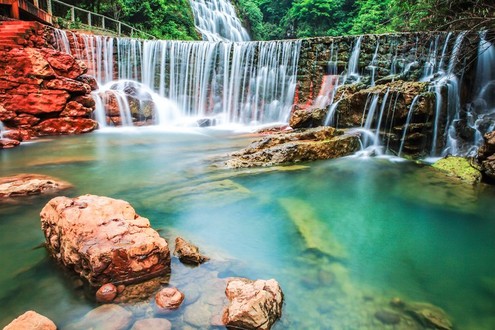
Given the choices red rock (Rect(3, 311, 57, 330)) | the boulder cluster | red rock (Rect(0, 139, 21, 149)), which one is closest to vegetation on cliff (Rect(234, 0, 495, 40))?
red rock (Rect(0, 139, 21, 149))

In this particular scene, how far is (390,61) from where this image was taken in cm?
1333

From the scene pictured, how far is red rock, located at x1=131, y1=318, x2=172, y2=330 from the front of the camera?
98.0 inches

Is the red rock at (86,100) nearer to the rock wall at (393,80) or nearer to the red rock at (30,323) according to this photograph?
the rock wall at (393,80)

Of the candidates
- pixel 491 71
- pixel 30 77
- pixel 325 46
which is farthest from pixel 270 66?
pixel 30 77

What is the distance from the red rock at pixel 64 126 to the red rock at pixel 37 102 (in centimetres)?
38

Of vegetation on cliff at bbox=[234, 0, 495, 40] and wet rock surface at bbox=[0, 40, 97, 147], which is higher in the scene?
vegetation on cliff at bbox=[234, 0, 495, 40]

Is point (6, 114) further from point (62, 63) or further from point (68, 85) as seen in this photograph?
point (62, 63)

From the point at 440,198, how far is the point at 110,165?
7085 mm

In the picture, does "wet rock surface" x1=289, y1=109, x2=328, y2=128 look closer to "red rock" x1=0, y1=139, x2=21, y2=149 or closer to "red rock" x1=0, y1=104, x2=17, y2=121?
"red rock" x1=0, y1=139, x2=21, y2=149

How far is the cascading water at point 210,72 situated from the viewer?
15781 mm

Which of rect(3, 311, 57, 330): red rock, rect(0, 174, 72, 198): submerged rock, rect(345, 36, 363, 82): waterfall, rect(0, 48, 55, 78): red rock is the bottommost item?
rect(0, 174, 72, 198): submerged rock

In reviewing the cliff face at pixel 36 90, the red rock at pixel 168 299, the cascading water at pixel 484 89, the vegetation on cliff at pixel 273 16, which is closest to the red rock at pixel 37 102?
the cliff face at pixel 36 90

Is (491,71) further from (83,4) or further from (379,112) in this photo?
(83,4)

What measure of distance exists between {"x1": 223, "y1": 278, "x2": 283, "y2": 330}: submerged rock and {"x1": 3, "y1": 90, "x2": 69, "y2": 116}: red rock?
1115 cm
